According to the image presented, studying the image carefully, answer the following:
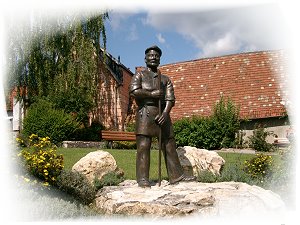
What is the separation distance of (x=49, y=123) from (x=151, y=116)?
11694 millimetres

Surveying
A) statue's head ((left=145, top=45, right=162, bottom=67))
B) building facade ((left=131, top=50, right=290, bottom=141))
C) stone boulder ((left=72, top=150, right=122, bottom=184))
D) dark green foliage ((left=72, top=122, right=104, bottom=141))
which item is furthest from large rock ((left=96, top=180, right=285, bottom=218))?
dark green foliage ((left=72, top=122, right=104, bottom=141))

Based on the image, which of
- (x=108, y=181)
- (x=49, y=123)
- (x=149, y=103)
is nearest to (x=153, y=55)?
(x=149, y=103)

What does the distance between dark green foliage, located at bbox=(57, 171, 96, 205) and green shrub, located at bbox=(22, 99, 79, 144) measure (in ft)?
34.6

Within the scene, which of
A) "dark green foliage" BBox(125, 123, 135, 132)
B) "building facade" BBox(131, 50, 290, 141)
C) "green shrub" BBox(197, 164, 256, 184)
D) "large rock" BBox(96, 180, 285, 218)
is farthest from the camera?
"dark green foliage" BBox(125, 123, 135, 132)

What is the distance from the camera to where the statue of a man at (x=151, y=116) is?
22.0 feet

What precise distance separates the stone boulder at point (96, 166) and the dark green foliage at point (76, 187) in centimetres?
52

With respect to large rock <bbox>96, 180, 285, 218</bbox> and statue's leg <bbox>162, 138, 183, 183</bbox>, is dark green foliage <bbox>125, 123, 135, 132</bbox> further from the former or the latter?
large rock <bbox>96, 180, 285, 218</bbox>

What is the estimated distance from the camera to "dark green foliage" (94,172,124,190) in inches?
283

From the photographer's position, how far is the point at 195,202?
5.82 m

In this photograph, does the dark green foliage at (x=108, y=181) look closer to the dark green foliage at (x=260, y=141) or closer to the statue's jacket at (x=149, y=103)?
the statue's jacket at (x=149, y=103)

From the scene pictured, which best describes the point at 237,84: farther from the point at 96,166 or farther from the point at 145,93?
the point at 145,93

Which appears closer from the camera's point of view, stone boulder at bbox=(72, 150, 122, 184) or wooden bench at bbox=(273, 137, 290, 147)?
stone boulder at bbox=(72, 150, 122, 184)

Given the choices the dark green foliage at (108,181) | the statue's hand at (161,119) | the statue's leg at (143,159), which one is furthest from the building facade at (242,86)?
the statue's leg at (143,159)

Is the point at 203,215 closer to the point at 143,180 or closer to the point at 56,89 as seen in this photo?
the point at 143,180
